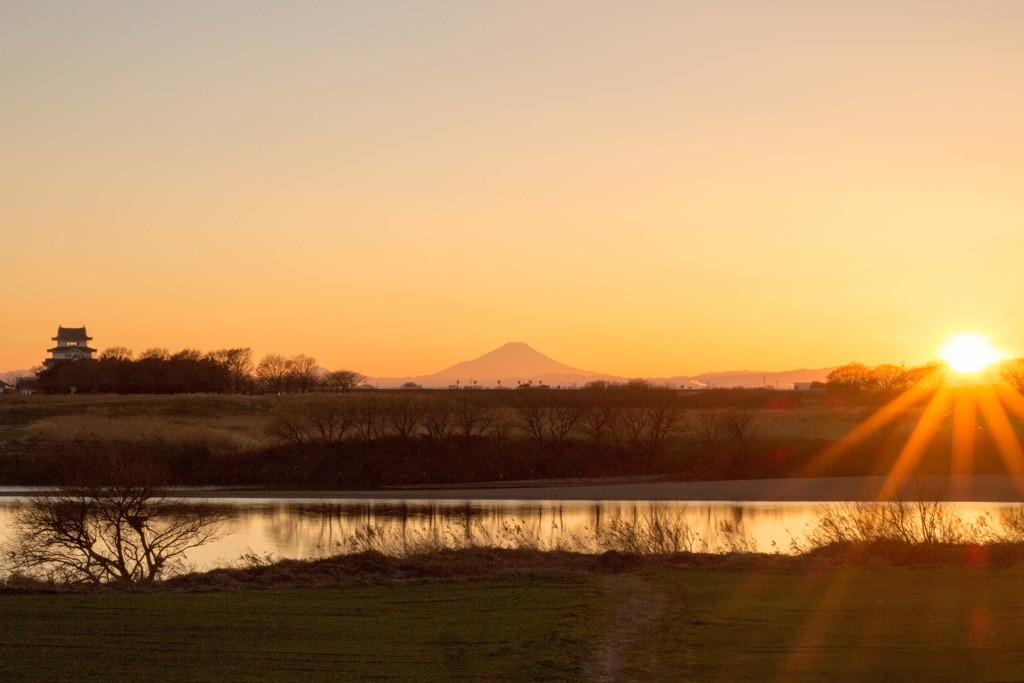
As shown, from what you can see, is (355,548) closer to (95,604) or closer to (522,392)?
(95,604)

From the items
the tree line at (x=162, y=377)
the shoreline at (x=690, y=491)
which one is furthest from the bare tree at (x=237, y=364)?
the shoreline at (x=690, y=491)

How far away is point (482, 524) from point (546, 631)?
2471 cm

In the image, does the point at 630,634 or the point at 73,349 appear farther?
the point at 73,349

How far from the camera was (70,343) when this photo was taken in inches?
6068

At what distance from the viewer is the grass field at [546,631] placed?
50.3 feet

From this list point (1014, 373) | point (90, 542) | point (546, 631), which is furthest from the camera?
point (1014, 373)

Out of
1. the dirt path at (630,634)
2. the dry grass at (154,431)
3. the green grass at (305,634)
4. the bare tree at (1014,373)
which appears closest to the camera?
the green grass at (305,634)

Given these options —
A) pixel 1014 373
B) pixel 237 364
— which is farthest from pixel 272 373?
pixel 1014 373

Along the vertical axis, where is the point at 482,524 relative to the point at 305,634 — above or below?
below

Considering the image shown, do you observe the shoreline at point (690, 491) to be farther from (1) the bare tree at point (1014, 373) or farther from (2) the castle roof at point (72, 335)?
(2) the castle roof at point (72, 335)

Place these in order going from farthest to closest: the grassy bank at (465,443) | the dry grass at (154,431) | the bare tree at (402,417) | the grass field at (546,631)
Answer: the bare tree at (402,417) < the dry grass at (154,431) < the grassy bank at (465,443) < the grass field at (546,631)

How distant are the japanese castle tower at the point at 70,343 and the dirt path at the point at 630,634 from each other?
13897cm

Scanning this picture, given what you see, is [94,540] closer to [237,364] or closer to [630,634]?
[630,634]

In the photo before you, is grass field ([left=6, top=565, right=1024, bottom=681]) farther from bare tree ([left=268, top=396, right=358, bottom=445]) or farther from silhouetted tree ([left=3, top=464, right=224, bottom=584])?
bare tree ([left=268, top=396, right=358, bottom=445])
